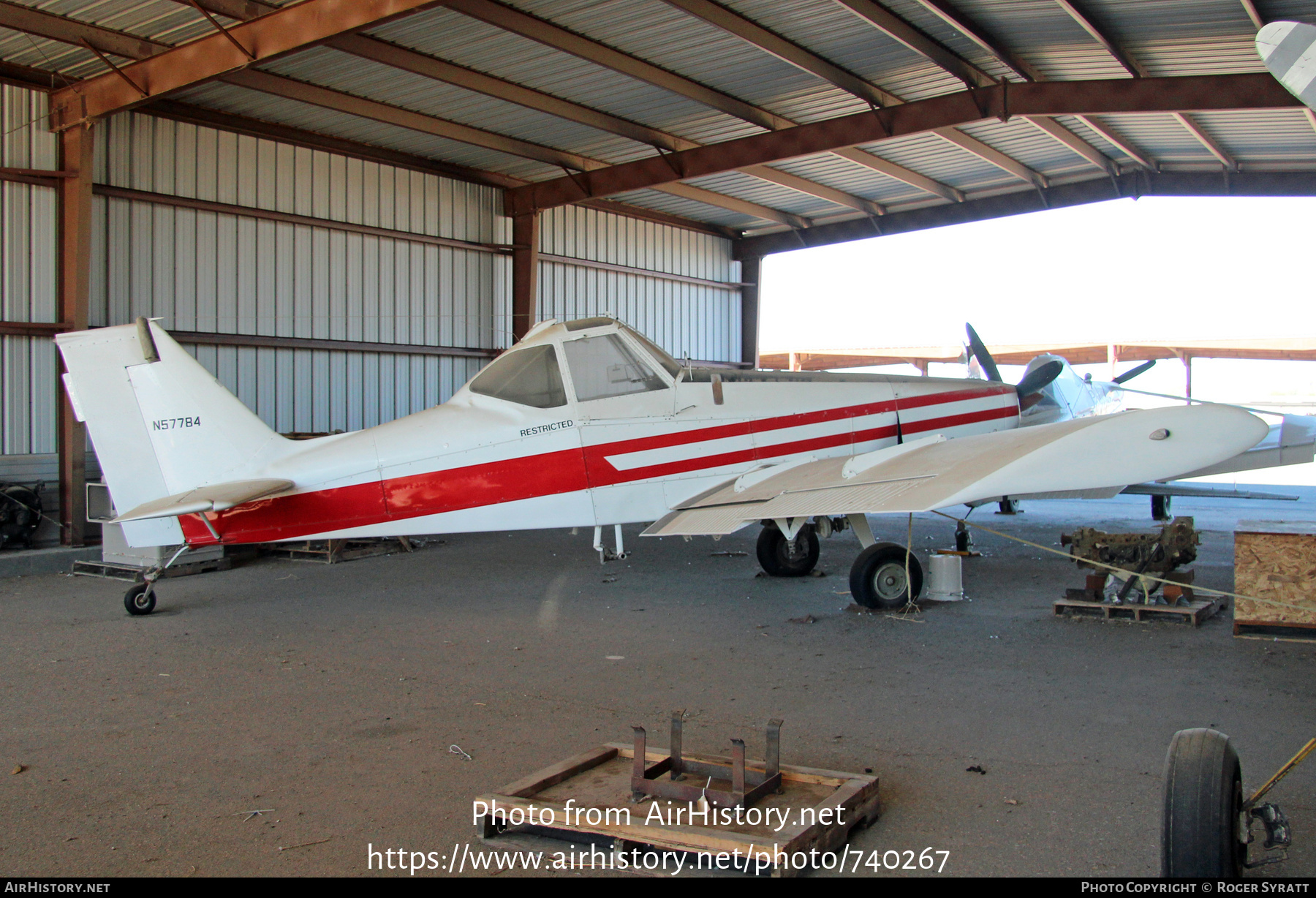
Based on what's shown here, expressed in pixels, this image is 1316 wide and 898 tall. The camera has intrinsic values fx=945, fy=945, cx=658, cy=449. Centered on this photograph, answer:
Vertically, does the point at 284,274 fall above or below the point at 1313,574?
above

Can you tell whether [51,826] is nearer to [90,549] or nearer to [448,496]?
[448,496]

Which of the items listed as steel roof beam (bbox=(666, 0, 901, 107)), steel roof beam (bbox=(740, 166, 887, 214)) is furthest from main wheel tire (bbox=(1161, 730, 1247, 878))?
steel roof beam (bbox=(740, 166, 887, 214))

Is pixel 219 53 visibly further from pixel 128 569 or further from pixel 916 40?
pixel 916 40

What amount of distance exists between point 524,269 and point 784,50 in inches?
277

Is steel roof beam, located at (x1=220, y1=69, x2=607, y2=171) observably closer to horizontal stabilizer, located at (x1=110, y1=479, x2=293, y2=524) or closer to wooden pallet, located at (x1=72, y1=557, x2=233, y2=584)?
wooden pallet, located at (x1=72, y1=557, x2=233, y2=584)

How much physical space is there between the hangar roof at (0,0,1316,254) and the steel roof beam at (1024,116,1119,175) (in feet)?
0.18

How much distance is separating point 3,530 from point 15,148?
4.67 meters

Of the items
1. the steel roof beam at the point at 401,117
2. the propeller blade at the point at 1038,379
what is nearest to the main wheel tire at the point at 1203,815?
the propeller blade at the point at 1038,379

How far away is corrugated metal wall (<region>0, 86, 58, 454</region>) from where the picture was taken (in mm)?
11523

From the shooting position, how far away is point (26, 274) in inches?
460

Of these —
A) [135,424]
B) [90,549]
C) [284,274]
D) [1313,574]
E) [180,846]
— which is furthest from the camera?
[284,274]

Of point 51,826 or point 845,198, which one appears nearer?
point 51,826
